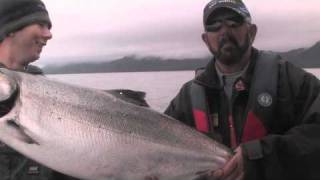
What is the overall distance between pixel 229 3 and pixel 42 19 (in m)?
2.21

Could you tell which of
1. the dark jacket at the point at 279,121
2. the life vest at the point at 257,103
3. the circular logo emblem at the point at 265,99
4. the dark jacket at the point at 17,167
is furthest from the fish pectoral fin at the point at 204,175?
the dark jacket at the point at 17,167

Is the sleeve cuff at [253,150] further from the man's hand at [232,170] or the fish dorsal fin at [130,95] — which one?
the fish dorsal fin at [130,95]

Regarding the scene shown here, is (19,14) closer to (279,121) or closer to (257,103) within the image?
(257,103)

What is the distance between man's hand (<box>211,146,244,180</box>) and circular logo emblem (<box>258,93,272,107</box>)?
900mm

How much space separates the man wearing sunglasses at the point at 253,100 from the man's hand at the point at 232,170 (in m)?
0.30

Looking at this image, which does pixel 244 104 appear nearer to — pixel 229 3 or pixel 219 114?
pixel 219 114

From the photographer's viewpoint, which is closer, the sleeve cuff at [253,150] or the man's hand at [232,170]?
the man's hand at [232,170]

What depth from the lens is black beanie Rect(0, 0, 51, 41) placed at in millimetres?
6145

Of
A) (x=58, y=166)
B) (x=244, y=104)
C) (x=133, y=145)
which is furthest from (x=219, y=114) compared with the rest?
(x=58, y=166)

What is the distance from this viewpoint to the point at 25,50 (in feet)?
19.6

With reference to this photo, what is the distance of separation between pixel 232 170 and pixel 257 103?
1.16 m

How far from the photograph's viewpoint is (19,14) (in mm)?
6258

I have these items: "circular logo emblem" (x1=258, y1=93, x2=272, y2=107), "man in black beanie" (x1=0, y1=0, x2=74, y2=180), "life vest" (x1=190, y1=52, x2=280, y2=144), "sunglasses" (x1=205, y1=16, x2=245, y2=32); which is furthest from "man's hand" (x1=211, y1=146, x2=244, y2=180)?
"man in black beanie" (x1=0, y1=0, x2=74, y2=180)

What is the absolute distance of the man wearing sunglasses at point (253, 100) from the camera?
6.00m
